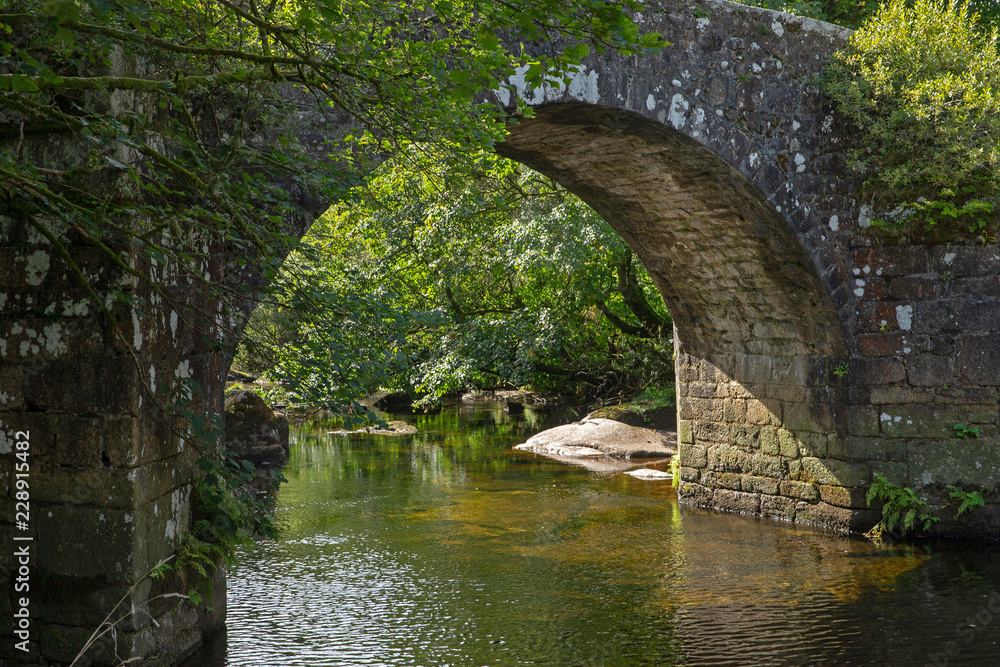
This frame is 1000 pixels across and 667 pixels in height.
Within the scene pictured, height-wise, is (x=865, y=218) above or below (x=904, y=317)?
above

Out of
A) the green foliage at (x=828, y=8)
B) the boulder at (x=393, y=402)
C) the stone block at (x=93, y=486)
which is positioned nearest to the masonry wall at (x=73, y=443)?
the stone block at (x=93, y=486)

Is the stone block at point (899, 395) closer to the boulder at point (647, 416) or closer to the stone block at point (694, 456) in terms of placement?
the stone block at point (694, 456)

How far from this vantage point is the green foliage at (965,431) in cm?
588

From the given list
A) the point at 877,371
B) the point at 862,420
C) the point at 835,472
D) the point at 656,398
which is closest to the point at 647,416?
the point at 656,398

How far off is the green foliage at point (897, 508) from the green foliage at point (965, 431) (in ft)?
1.69

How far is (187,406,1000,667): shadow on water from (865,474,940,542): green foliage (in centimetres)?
21

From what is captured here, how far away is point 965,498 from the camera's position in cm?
586

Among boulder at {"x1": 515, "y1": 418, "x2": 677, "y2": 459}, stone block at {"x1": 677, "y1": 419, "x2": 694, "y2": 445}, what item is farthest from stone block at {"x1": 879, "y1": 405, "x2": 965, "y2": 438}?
boulder at {"x1": 515, "y1": 418, "x2": 677, "y2": 459}

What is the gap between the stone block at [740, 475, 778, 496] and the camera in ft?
22.1

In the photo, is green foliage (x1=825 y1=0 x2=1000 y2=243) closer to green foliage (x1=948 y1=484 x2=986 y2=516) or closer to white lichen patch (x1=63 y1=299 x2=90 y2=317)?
green foliage (x1=948 y1=484 x2=986 y2=516)

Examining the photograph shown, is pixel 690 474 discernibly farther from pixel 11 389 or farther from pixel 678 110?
pixel 11 389

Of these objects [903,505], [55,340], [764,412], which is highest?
[55,340]

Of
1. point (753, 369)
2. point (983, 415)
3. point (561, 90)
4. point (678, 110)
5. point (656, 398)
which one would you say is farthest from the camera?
point (656, 398)

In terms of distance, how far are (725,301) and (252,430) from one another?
5.71 m
